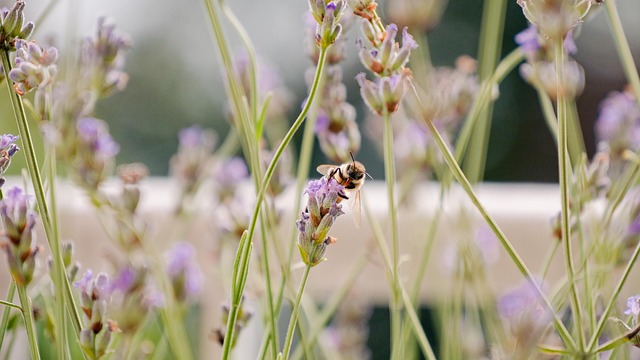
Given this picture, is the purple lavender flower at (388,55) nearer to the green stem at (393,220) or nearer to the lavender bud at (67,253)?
the green stem at (393,220)

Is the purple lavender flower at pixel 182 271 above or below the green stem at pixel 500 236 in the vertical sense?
below

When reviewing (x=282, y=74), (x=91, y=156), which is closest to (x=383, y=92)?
(x=91, y=156)

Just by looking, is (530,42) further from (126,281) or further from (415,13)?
(126,281)

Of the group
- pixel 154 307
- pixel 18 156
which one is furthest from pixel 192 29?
pixel 154 307

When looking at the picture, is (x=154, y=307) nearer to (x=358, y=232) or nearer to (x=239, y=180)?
(x=239, y=180)

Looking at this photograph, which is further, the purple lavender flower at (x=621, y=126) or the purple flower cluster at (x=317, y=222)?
the purple lavender flower at (x=621, y=126)

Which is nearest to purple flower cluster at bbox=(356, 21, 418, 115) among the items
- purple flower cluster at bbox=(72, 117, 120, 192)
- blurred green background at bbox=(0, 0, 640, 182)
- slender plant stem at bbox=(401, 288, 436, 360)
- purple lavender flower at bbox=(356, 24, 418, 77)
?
purple lavender flower at bbox=(356, 24, 418, 77)

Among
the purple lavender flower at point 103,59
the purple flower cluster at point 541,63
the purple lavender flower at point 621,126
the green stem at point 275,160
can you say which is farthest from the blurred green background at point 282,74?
the green stem at point 275,160
